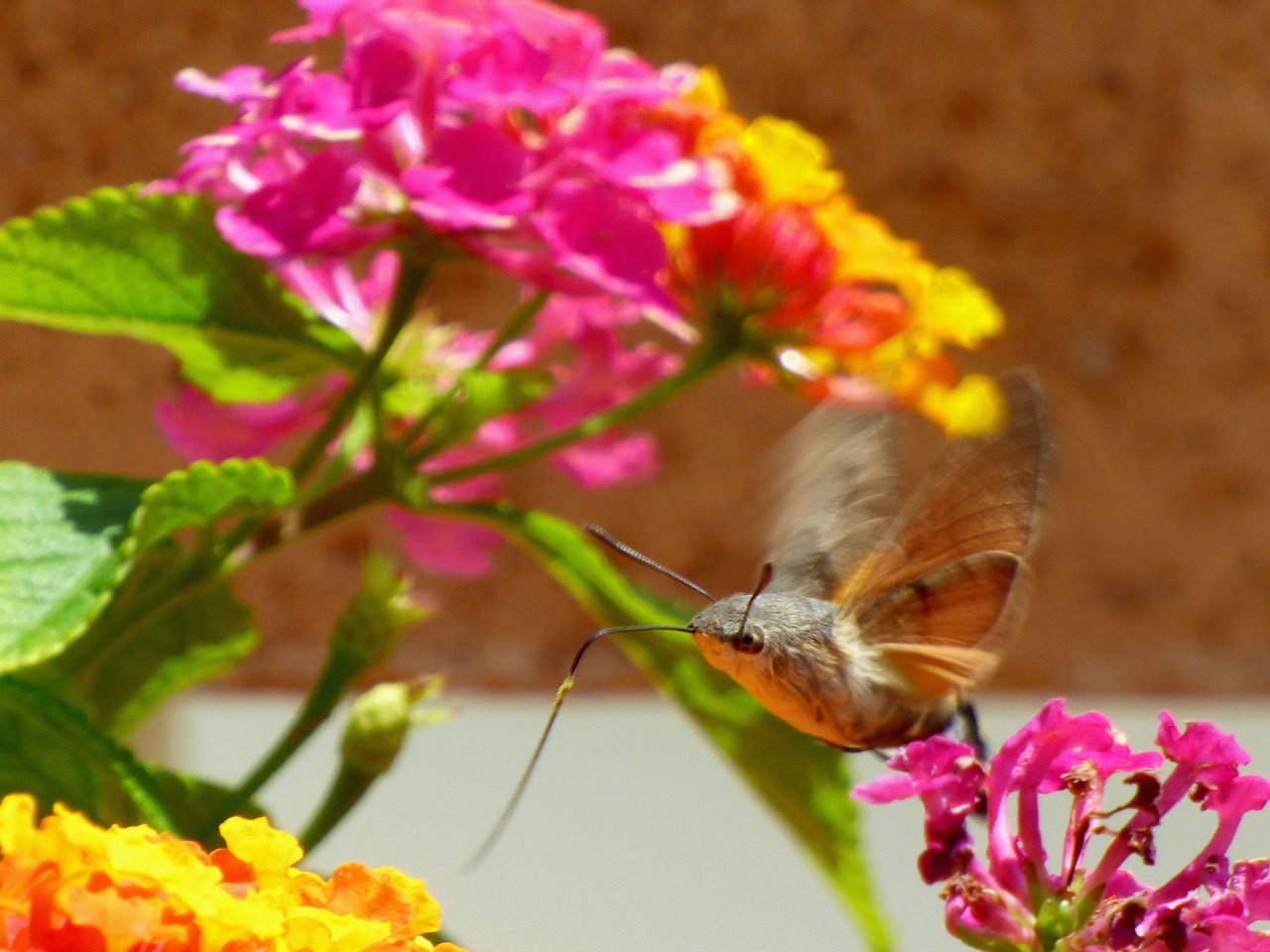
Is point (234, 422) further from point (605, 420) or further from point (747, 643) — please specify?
point (747, 643)

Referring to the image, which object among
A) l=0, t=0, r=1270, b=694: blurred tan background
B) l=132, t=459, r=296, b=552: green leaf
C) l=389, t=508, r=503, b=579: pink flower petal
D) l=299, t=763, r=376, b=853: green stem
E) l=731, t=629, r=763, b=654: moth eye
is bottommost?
l=299, t=763, r=376, b=853: green stem

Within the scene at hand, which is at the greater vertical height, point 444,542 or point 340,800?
point 444,542

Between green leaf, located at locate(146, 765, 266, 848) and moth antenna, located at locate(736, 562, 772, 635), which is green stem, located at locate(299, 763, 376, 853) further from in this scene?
moth antenna, located at locate(736, 562, 772, 635)

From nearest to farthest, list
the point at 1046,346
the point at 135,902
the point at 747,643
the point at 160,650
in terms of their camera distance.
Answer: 1. the point at 135,902
2. the point at 747,643
3. the point at 160,650
4. the point at 1046,346

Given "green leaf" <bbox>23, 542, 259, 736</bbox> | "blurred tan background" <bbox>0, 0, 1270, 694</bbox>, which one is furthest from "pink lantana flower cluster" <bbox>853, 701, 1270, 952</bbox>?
"blurred tan background" <bbox>0, 0, 1270, 694</bbox>

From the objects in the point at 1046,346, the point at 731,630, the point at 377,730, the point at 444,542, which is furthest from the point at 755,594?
the point at 1046,346

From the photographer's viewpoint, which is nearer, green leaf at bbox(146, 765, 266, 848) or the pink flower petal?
green leaf at bbox(146, 765, 266, 848)
